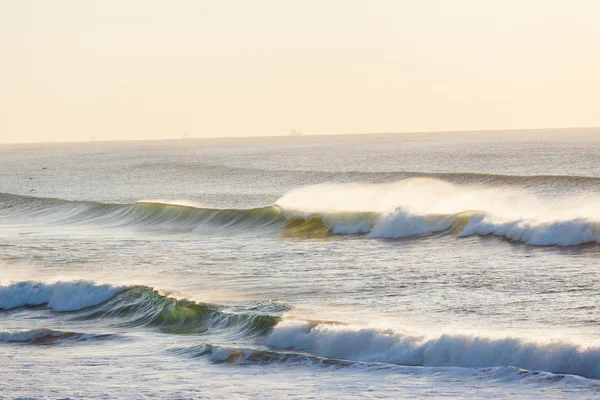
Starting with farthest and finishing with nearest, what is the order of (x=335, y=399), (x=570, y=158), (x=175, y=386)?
1. (x=570, y=158)
2. (x=175, y=386)
3. (x=335, y=399)

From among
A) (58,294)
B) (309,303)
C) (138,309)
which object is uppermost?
(309,303)

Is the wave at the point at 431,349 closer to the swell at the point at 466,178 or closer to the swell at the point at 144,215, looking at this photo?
the swell at the point at 144,215

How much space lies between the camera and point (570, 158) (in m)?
92.9

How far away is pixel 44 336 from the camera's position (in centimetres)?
2030

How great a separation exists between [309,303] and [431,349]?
506 cm

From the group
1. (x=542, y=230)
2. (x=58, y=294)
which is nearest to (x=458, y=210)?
(x=542, y=230)

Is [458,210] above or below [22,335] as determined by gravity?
above

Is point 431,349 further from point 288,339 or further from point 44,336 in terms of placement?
point 44,336

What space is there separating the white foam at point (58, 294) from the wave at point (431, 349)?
22.7 ft

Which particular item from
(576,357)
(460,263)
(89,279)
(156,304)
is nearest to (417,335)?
(576,357)

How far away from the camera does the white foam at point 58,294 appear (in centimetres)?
2416

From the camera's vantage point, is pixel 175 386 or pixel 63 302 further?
pixel 63 302

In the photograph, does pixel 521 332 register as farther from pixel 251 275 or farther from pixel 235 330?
pixel 251 275

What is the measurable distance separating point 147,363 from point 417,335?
472 cm
